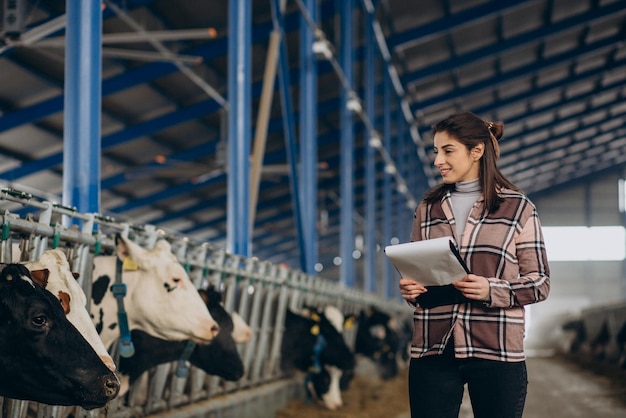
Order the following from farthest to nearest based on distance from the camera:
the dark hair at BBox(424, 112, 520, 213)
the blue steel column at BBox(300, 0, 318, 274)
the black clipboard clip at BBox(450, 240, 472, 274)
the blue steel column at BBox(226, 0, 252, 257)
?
the blue steel column at BBox(300, 0, 318, 274)
the blue steel column at BBox(226, 0, 252, 257)
the dark hair at BBox(424, 112, 520, 213)
the black clipboard clip at BBox(450, 240, 472, 274)

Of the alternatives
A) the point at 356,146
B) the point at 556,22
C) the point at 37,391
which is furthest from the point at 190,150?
the point at 37,391

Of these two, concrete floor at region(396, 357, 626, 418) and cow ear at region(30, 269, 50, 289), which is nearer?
cow ear at region(30, 269, 50, 289)

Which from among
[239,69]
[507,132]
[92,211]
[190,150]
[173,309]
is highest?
[507,132]

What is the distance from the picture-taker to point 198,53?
16.6m

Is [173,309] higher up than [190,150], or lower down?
lower down

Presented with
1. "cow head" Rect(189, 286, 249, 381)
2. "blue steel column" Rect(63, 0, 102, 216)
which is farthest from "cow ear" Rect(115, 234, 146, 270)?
"cow head" Rect(189, 286, 249, 381)

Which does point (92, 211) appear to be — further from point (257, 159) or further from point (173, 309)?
point (257, 159)

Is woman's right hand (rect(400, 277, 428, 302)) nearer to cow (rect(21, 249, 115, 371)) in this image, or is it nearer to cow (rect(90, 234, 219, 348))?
cow (rect(21, 249, 115, 371))

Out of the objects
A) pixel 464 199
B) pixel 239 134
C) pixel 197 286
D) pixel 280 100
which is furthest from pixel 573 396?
pixel 280 100

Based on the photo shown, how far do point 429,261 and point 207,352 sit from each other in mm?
2906

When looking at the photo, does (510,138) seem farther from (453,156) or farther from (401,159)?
(453,156)

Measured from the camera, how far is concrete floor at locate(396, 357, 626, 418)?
9.48 metres

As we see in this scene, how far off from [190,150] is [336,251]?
20905 mm

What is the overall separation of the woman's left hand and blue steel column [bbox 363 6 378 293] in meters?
15.9
